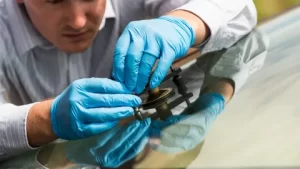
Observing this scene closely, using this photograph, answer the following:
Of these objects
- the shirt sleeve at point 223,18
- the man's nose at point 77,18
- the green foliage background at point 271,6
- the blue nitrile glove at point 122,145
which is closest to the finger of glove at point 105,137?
the blue nitrile glove at point 122,145

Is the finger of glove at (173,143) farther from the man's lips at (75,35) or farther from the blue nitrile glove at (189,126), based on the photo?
the man's lips at (75,35)

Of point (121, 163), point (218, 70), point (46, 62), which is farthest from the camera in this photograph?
point (46, 62)

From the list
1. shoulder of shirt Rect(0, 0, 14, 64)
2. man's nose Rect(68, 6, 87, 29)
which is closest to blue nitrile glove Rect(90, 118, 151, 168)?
man's nose Rect(68, 6, 87, 29)

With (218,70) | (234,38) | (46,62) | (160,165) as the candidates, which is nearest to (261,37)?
(234,38)

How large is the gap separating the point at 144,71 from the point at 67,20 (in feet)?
0.68

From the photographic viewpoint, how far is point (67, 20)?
0.84 m

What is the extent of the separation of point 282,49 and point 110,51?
427mm

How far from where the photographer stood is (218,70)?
34.8 inches

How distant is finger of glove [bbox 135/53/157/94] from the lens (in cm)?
75

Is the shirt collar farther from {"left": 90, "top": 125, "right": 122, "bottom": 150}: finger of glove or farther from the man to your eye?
{"left": 90, "top": 125, "right": 122, "bottom": 150}: finger of glove

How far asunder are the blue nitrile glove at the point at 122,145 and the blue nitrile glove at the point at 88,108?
0.02m

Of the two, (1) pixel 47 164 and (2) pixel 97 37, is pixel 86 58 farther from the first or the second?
(1) pixel 47 164

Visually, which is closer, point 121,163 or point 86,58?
point 121,163

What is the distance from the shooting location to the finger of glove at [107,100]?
70 cm
